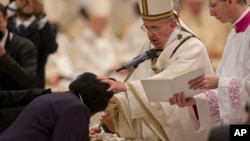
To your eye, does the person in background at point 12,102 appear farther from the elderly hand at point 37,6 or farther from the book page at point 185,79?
the elderly hand at point 37,6

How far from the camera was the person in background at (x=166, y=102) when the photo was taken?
5430mm

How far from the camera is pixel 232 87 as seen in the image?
5035mm

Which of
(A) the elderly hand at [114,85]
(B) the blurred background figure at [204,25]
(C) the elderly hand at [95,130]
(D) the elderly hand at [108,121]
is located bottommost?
(C) the elderly hand at [95,130]

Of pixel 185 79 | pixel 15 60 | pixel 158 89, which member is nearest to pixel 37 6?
pixel 15 60

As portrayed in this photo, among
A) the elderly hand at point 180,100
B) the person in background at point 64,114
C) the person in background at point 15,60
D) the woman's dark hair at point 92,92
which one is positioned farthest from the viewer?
the person in background at point 15,60

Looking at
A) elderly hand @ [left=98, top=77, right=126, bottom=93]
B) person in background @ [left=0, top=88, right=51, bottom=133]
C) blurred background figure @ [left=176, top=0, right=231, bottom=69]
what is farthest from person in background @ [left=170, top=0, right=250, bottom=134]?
blurred background figure @ [left=176, top=0, right=231, bottom=69]

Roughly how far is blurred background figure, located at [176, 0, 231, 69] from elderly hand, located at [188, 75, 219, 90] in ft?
18.8

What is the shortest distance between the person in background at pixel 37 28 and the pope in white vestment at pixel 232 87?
184 centimetres

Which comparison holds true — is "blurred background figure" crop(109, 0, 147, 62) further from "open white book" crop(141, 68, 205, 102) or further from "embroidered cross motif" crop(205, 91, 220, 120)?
"open white book" crop(141, 68, 205, 102)

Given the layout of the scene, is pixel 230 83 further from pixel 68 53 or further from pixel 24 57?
pixel 68 53

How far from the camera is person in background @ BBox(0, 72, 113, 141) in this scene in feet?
15.6

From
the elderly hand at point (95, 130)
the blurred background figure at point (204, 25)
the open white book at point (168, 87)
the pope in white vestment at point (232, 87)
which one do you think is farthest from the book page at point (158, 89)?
the blurred background figure at point (204, 25)

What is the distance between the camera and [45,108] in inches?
190

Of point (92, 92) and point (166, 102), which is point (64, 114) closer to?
point (92, 92)
